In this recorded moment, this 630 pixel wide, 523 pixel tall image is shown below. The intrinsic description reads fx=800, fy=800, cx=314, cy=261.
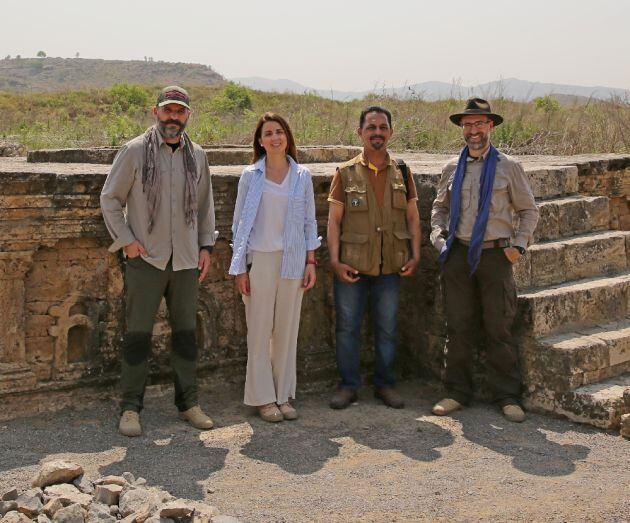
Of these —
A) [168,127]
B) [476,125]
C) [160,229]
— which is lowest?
[160,229]

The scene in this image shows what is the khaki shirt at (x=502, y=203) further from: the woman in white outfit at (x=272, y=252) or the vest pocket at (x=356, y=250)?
the woman in white outfit at (x=272, y=252)

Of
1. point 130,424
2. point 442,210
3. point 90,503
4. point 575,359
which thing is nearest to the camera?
point 90,503

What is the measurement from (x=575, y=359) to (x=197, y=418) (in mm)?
2423

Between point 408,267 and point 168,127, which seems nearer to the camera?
point 168,127

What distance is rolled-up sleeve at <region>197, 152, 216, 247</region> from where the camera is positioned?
4832 millimetres

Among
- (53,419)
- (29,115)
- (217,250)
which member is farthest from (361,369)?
(29,115)

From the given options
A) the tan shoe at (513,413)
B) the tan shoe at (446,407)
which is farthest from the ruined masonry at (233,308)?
the tan shoe at (446,407)

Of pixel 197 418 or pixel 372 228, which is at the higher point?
pixel 372 228

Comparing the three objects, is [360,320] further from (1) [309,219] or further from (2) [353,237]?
(1) [309,219]

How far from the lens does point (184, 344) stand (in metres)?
4.89

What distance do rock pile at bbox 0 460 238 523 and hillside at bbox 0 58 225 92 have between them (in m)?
58.7

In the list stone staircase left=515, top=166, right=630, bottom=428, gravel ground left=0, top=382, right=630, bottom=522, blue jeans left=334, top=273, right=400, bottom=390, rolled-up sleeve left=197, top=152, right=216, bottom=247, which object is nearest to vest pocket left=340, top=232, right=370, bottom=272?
blue jeans left=334, top=273, right=400, bottom=390

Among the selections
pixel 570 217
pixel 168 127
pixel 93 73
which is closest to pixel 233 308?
pixel 168 127

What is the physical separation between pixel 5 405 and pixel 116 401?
2.28 feet
